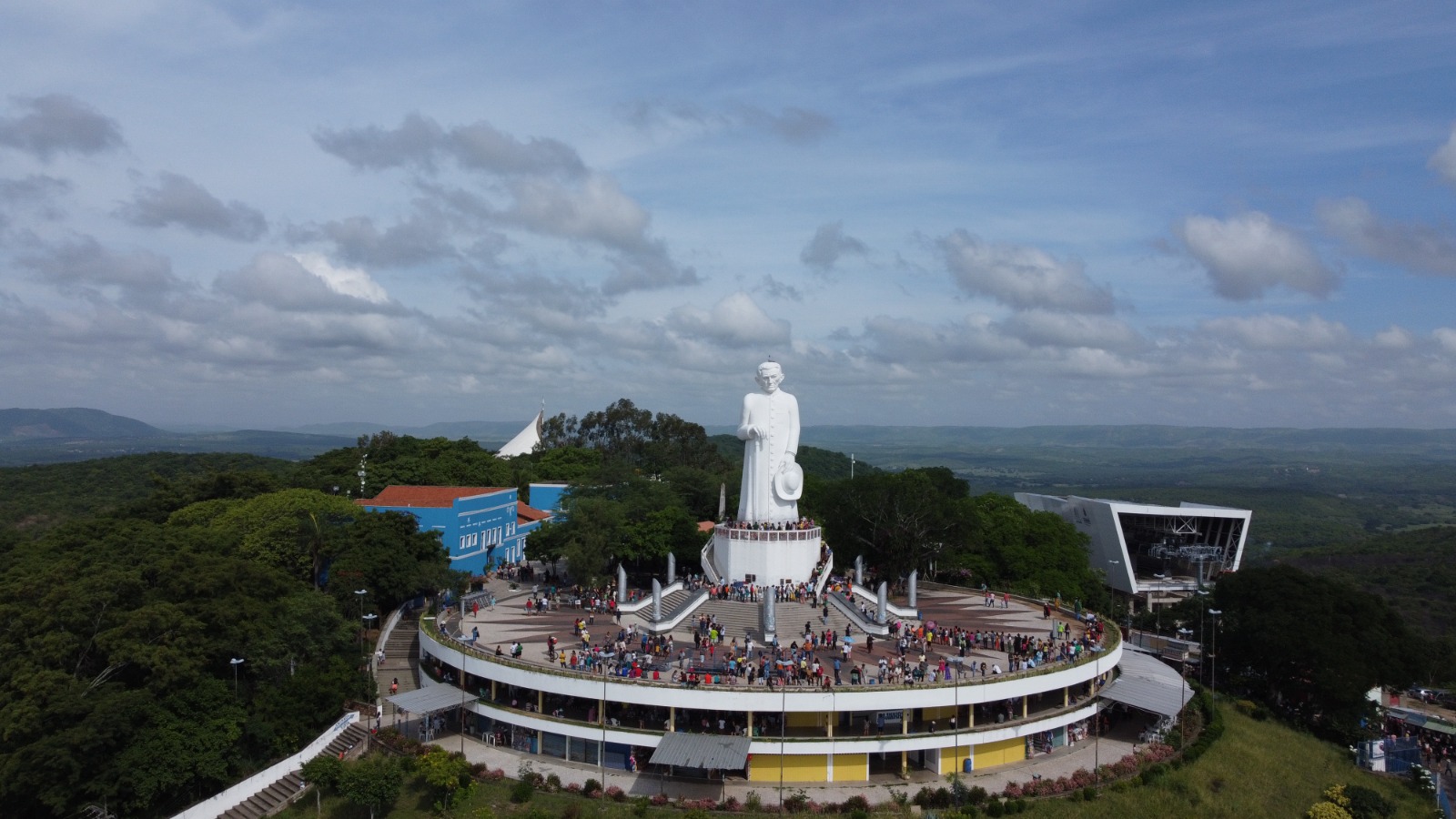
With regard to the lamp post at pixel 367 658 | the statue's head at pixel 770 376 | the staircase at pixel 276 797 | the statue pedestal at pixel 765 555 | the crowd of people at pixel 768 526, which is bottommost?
the staircase at pixel 276 797

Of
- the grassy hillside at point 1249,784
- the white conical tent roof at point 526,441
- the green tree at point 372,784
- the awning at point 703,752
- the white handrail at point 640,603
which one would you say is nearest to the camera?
the green tree at point 372,784

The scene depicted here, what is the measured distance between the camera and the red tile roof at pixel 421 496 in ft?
175

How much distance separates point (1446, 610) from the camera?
71500 mm

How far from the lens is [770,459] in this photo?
45312 millimetres

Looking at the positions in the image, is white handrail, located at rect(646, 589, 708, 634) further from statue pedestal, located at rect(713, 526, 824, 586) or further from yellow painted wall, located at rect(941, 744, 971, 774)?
yellow painted wall, located at rect(941, 744, 971, 774)

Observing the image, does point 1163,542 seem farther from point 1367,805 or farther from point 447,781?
point 447,781

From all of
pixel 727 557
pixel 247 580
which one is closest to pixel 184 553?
pixel 247 580

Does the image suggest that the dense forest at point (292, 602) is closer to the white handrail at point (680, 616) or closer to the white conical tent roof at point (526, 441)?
the white handrail at point (680, 616)

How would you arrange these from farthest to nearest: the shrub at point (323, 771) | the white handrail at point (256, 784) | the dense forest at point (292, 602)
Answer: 1. the dense forest at point (292, 602)
2. the white handrail at point (256, 784)
3. the shrub at point (323, 771)

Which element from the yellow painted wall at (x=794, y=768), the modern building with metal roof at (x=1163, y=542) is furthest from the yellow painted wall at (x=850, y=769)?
the modern building with metal roof at (x=1163, y=542)

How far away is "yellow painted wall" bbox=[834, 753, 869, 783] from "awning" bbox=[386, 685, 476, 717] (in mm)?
13141

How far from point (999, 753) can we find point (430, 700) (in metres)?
19.9

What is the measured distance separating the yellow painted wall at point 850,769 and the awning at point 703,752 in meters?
3.21

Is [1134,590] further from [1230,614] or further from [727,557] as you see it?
[727,557]
